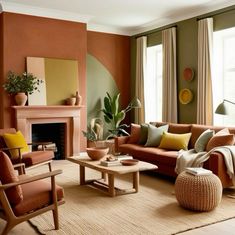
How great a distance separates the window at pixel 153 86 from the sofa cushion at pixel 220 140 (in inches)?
119

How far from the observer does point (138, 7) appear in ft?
20.7

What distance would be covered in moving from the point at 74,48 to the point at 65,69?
1.68ft

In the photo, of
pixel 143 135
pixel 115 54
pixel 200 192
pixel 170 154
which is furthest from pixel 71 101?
pixel 200 192

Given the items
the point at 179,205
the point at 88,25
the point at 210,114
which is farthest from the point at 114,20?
the point at 179,205

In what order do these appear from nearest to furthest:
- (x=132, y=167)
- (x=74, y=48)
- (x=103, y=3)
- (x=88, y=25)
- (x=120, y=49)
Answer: (x=132, y=167), (x=103, y=3), (x=74, y=48), (x=88, y=25), (x=120, y=49)

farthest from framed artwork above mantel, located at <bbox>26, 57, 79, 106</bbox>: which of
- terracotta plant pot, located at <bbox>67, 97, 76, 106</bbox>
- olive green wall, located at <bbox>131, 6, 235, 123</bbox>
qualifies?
olive green wall, located at <bbox>131, 6, 235, 123</bbox>

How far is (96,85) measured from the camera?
7.72 meters

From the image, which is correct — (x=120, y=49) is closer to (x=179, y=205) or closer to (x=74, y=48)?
(x=74, y=48)

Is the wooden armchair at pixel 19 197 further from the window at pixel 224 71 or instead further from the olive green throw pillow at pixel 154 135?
the window at pixel 224 71

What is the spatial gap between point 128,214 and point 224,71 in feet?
12.3

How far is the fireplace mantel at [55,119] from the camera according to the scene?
6.30 metres

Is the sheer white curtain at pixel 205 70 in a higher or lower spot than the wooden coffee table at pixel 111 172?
higher

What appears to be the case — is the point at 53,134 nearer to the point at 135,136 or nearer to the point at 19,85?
the point at 19,85

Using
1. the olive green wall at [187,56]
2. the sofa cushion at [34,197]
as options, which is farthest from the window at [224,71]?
the sofa cushion at [34,197]
